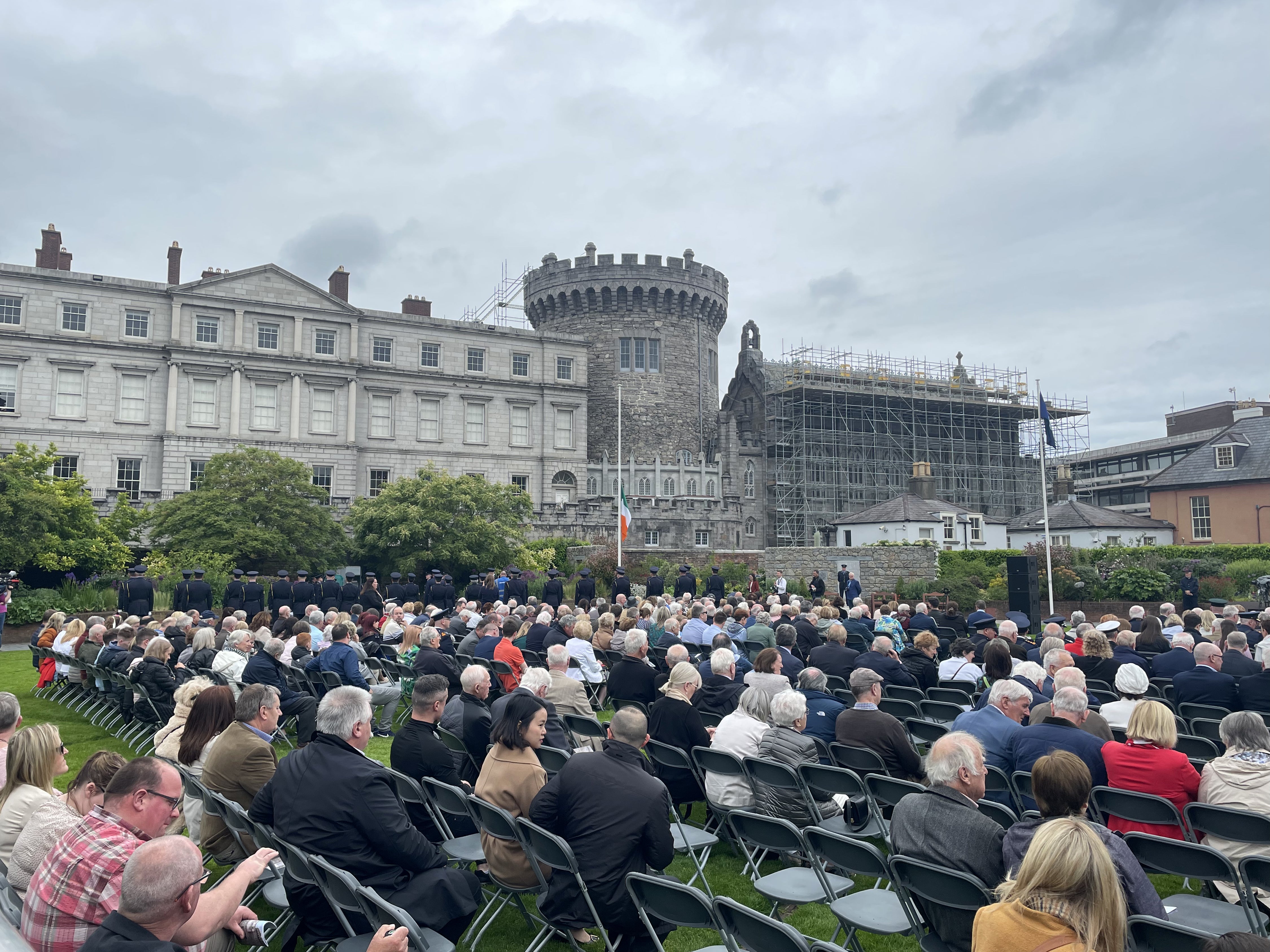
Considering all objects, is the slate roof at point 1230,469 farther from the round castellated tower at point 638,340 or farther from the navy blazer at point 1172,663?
the navy blazer at point 1172,663

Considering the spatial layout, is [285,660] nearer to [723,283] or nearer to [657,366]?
[657,366]

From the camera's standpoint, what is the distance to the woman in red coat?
6277 mm

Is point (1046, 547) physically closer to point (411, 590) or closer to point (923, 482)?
point (923, 482)

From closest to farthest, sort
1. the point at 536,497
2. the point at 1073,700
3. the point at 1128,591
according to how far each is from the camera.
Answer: the point at 1073,700, the point at 1128,591, the point at 536,497

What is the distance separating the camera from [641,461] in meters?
54.0

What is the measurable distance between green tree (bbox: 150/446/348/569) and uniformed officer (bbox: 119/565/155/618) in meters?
8.02

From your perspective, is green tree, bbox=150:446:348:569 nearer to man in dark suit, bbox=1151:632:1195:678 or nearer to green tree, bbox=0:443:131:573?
green tree, bbox=0:443:131:573

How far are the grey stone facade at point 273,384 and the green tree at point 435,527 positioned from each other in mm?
6883

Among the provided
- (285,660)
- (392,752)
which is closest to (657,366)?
(285,660)

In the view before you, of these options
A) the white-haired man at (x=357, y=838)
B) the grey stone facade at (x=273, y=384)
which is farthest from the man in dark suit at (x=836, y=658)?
the grey stone facade at (x=273, y=384)

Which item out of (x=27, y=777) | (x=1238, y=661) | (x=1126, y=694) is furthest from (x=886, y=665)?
(x=27, y=777)

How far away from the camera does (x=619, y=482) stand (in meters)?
42.6

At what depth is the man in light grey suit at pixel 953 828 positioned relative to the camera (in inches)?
185

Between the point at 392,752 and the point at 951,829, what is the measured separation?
4.49 meters
